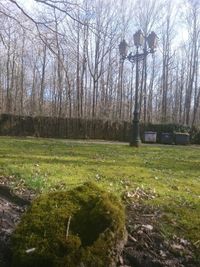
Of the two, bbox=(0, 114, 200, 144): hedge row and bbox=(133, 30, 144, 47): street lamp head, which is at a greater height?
bbox=(133, 30, 144, 47): street lamp head

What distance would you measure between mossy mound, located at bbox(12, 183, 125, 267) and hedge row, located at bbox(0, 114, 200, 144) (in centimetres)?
2543

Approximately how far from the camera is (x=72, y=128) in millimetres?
30062

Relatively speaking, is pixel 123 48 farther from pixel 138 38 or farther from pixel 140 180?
pixel 140 180

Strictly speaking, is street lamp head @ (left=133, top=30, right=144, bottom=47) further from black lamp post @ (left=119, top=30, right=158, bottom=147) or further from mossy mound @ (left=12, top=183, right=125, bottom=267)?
mossy mound @ (left=12, top=183, right=125, bottom=267)

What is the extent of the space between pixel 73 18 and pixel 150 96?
44201 mm

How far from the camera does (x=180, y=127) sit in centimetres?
3020

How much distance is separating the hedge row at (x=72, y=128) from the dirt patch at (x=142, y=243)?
2436 cm

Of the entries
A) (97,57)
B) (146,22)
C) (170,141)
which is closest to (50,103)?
(97,57)

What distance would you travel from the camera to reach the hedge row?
29.6m

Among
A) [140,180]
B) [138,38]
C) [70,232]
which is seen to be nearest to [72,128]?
[138,38]

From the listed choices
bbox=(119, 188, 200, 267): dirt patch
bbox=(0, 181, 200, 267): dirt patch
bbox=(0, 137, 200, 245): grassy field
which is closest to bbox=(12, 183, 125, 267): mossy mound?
bbox=(0, 181, 200, 267): dirt patch

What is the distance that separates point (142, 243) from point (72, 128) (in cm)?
2592

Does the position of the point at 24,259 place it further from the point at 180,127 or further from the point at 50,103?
the point at 50,103

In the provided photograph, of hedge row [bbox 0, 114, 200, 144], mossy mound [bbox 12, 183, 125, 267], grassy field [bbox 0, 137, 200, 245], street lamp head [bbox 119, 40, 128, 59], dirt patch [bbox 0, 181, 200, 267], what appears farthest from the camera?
hedge row [bbox 0, 114, 200, 144]
